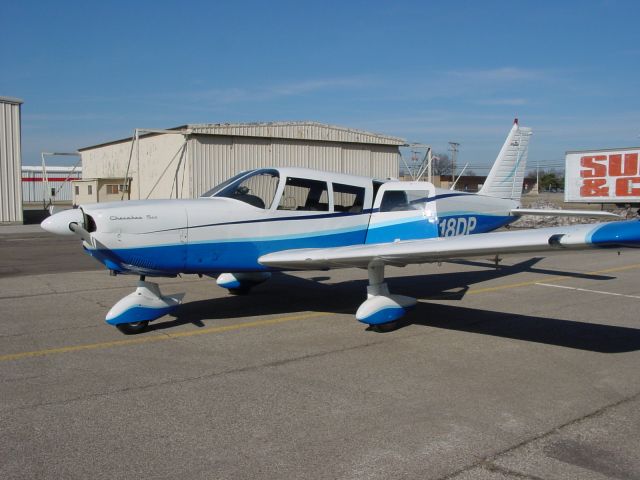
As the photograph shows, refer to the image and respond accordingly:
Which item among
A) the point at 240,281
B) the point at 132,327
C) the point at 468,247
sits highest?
the point at 468,247

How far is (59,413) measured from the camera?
446cm

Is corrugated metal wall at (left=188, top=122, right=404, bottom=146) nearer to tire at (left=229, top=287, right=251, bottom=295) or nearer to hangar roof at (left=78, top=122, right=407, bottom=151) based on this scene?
hangar roof at (left=78, top=122, right=407, bottom=151)

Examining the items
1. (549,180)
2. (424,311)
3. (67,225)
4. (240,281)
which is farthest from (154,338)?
(549,180)

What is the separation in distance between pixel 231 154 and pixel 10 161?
10662 millimetres

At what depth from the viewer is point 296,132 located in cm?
2738

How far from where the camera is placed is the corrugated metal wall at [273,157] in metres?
25.2

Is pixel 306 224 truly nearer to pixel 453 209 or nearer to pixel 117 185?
pixel 453 209

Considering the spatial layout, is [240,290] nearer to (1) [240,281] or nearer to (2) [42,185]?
(1) [240,281]

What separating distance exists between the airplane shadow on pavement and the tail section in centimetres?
181

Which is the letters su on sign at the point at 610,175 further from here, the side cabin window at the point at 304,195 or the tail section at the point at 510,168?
the side cabin window at the point at 304,195

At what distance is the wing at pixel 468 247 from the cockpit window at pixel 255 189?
74cm

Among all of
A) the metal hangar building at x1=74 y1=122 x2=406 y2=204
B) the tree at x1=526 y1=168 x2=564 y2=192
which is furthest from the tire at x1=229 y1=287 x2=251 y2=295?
the tree at x1=526 y1=168 x2=564 y2=192

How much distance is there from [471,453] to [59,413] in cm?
307

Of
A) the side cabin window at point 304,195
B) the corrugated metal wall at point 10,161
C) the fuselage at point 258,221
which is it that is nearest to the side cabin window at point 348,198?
the fuselage at point 258,221
